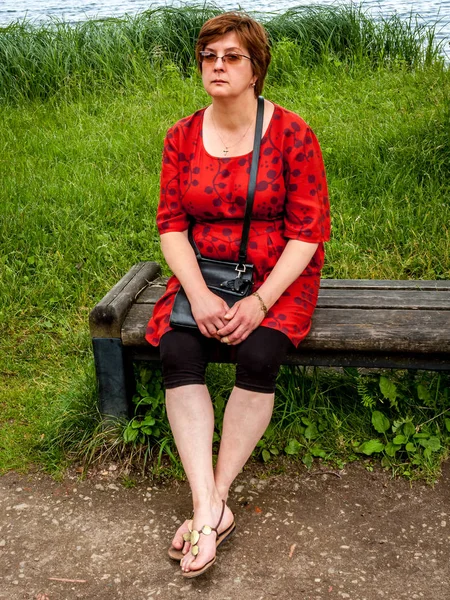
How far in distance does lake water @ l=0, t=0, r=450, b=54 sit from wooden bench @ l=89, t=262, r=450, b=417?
5602 mm

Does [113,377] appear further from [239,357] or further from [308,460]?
[308,460]

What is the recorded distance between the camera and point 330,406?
3.11 m

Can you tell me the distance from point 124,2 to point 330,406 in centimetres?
1098

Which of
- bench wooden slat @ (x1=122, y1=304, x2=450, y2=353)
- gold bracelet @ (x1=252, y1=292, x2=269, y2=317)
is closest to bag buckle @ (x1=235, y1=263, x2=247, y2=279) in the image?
gold bracelet @ (x1=252, y1=292, x2=269, y2=317)

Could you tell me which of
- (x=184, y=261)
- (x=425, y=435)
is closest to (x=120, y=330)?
(x=184, y=261)

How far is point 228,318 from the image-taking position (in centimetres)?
255

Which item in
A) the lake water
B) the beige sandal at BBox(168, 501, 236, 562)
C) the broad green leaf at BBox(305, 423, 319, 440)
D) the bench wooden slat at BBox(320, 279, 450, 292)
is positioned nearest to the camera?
the beige sandal at BBox(168, 501, 236, 562)

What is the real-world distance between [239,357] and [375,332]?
535 millimetres

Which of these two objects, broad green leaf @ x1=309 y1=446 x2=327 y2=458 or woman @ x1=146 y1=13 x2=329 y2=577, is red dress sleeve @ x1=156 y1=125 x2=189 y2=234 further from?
broad green leaf @ x1=309 y1=446 x2=327 y2=458

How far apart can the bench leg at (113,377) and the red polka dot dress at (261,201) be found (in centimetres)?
21

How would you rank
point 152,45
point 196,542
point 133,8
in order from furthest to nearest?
point 133,8 < point 152,45 < point 196,542

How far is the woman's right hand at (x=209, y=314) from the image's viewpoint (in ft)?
8.41

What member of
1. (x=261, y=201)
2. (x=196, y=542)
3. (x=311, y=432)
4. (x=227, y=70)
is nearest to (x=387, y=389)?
(x=311, y=432)

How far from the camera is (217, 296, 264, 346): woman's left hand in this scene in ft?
8.36
